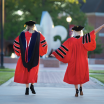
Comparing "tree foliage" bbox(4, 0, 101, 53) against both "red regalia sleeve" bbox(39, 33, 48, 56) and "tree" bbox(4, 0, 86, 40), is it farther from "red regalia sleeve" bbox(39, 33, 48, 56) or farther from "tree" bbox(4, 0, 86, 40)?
"red regalia sleeve" bbox(39, 33, 48, 56)

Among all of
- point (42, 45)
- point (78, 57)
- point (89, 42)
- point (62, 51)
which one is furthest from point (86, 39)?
point (42, 45)

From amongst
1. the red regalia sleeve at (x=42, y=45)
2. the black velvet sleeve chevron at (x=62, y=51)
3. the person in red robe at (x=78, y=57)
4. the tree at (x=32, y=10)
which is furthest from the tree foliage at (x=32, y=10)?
A: the person in red robe at (x=78, y=57)

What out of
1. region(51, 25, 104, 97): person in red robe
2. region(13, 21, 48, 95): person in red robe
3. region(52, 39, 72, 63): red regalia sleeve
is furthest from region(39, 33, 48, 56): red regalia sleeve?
region(51, 25, 104, 97): person in red robe

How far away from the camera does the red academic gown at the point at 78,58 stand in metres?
7.29

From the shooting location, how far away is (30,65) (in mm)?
7500

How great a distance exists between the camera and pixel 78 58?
7309 mm

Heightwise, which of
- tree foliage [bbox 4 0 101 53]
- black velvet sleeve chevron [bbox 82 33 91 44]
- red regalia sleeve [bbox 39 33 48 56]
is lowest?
red regalia sleeve [bbox 39 33 48 56]

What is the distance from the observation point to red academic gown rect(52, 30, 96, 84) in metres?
7.29

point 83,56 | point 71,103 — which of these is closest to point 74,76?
point 83,56

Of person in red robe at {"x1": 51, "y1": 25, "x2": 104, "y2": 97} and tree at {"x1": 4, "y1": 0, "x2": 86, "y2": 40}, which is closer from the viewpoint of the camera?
person in red robe at {"x1": 51, "y1": 25, "x2": 104, "y2": 97}

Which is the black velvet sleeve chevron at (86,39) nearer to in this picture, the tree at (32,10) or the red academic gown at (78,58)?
the red academic gown at (78,58)

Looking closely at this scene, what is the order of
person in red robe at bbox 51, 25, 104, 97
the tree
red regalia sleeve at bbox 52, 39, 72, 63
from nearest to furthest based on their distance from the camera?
person in red robe at bbox 51, 25, 104, 97, red regalia sleeve at bbox 52, 39, 72, 63, the tree

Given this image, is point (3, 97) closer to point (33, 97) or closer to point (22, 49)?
point (33, 97)

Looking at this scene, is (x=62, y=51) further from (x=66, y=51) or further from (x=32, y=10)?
(x=32, y=10)
